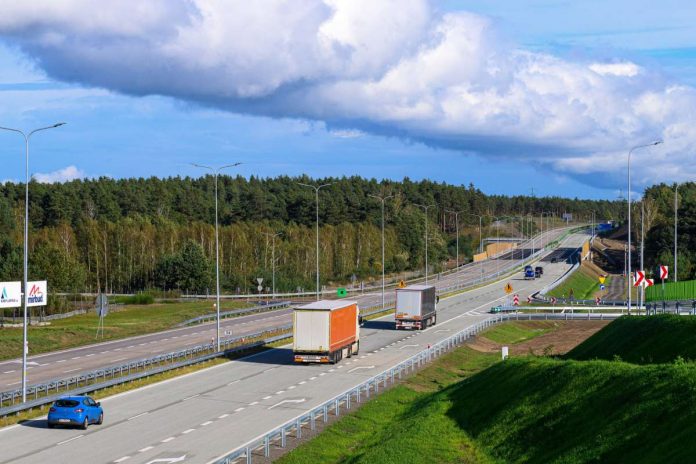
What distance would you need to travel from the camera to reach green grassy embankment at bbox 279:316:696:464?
2077 cm

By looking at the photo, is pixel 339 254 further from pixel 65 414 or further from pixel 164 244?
pixel 65 414

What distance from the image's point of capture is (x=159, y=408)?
3716 centimetres

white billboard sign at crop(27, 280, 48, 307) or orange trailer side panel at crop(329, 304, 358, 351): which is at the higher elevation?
white billboard sign at crop(27, 280, 48, 307)

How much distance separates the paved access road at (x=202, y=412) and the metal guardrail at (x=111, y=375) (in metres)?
1.17

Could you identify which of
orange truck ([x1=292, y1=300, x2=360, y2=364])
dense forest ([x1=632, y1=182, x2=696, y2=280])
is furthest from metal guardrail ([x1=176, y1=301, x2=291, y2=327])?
dense forest ([x1=632, y1=182, x2=696, y2=280])

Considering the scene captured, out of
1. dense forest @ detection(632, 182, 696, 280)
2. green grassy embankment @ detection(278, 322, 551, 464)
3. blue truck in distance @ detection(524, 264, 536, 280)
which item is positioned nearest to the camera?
green grassy embankment @ detection(278, 322, 551, 464)

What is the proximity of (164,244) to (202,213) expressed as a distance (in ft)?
135

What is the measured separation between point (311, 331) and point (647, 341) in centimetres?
2077

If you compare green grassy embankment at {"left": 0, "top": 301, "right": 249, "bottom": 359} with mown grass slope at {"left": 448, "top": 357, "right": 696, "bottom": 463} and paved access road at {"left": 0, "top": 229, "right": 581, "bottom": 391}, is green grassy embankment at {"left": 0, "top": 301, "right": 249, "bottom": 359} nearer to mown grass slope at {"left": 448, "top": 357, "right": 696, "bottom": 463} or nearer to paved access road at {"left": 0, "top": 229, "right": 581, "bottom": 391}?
paved access road at {"left": 0, "top": 229, "right": 581, "bottom": 391}

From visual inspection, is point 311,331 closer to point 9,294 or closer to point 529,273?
point 9,294

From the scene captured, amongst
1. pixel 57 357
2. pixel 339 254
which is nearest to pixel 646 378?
pixel 57 357

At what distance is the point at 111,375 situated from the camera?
44781 mm

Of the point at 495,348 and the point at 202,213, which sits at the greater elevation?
the point at 202,213

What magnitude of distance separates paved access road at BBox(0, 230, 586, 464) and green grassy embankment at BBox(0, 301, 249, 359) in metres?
16.4
